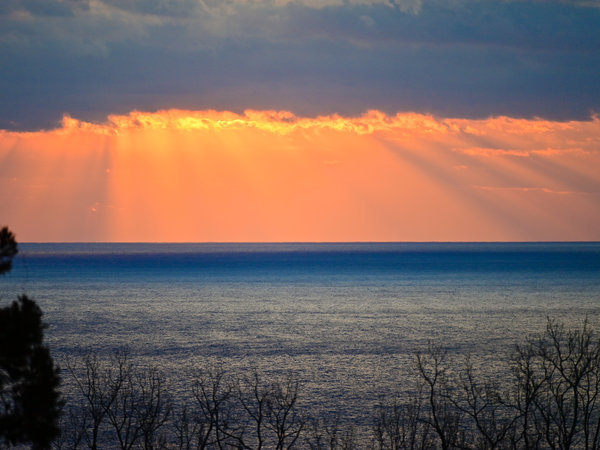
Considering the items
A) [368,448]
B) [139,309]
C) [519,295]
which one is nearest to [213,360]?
[368,448]

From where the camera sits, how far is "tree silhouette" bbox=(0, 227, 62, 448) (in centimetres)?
1869

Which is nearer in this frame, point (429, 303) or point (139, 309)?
point (139, 309)

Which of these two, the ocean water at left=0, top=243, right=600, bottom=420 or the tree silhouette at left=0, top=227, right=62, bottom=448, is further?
the ocean water at left=0, top=243, right=600, bottom=420

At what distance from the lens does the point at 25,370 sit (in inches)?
753

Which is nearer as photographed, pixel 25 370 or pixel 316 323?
pixel 25 370

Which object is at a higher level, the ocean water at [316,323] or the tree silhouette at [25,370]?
the tree silhouette at [25,370]

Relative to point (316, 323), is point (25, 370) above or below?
above

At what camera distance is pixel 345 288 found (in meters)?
160

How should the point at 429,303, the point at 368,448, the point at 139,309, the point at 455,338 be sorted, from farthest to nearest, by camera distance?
1. the point at 429,303
2. the point at 139,309
3. the point at 455,338
4. the point at 368,448

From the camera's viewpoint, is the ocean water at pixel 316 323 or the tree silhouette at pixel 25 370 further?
the ocean water at pixel 316 323

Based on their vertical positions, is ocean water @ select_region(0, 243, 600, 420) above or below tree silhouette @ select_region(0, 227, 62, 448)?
below

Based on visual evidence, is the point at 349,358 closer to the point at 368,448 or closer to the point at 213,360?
the point at 213,360

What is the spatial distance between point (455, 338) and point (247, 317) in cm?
3257

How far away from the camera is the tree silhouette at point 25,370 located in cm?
1869
